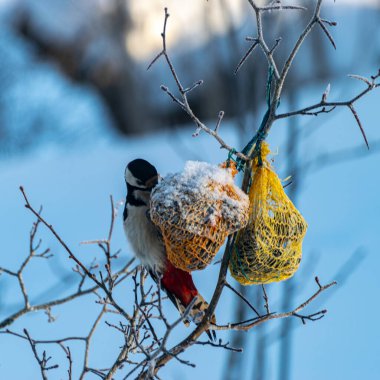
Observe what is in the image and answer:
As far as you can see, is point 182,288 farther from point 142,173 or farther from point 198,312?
point 142,173

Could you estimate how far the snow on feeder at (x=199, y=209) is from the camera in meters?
2.39

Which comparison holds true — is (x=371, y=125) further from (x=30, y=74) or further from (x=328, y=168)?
(x=30, y=74)

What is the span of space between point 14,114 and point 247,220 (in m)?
12.9

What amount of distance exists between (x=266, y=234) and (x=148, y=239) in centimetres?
53

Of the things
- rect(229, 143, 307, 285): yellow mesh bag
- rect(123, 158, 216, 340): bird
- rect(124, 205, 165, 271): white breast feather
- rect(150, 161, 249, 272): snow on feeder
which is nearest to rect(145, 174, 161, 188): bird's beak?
rect(123, 158, 216, 340): bird

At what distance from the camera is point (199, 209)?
242cm

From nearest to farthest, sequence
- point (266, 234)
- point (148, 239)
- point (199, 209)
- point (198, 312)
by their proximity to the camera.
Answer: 1. point (199, 209)
2. point (266, 234)
3. point (198, 312)
4. point (148, 239)

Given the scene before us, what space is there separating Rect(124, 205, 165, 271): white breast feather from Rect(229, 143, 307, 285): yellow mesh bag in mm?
331

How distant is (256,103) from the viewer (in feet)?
13.5

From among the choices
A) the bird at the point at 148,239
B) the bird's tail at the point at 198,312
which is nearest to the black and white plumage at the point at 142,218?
the bird at the point at 148,239

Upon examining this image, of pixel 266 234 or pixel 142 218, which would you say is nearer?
pixel 266 234

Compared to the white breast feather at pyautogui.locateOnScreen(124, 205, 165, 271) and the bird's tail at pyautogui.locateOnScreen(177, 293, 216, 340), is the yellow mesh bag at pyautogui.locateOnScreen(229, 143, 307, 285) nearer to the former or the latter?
the bird's tail at pyautogui.locateOnScreen(177, 293, 216, 340)

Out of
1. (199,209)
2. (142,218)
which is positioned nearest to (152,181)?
(142,218)

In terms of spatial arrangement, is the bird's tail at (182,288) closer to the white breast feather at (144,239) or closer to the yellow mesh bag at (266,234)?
the white breast feather at (144,239)
